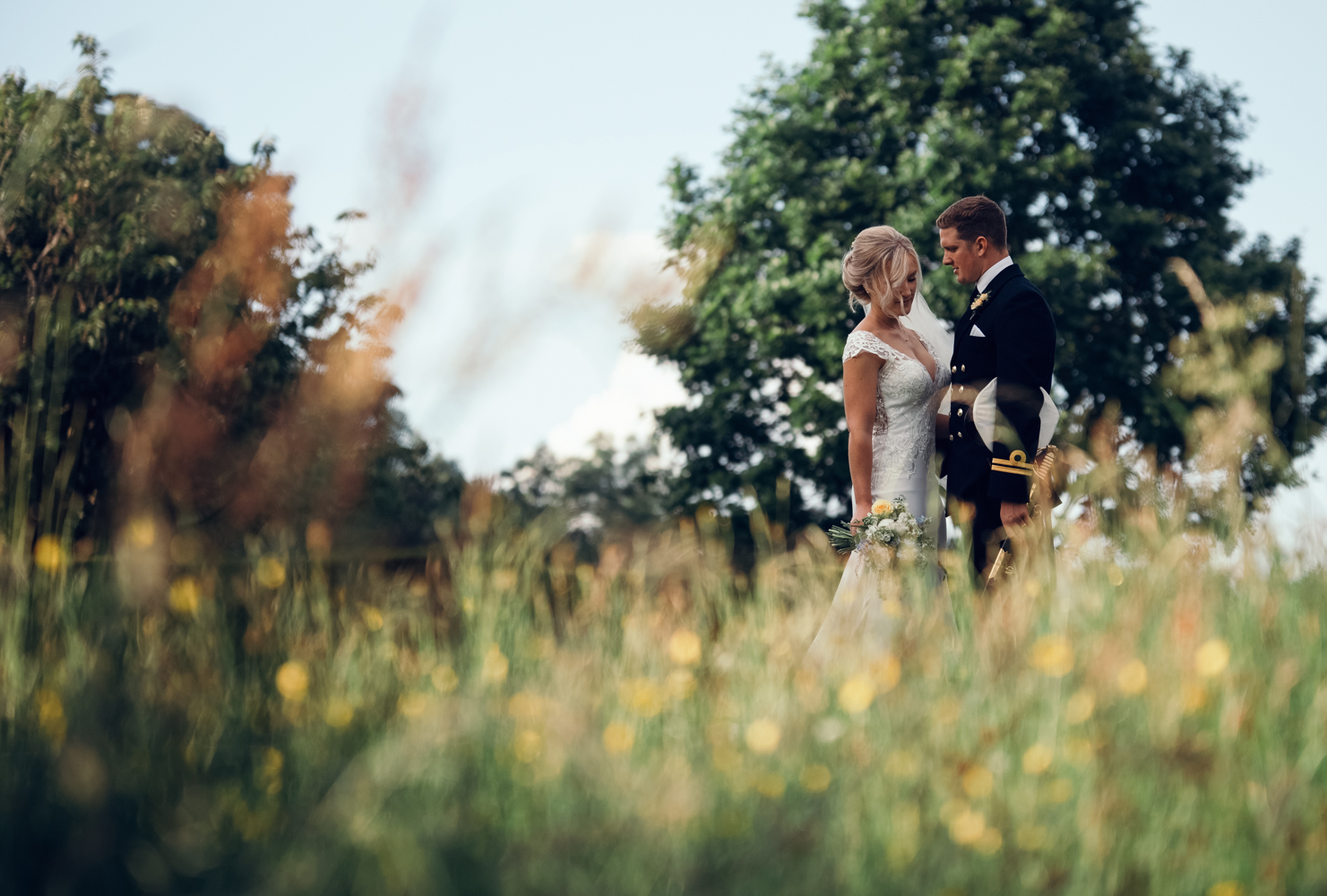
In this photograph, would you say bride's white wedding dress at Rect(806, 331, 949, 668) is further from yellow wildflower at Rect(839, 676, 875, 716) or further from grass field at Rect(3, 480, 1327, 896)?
yellow wildflower at Rect(839, 676, 875, 716)

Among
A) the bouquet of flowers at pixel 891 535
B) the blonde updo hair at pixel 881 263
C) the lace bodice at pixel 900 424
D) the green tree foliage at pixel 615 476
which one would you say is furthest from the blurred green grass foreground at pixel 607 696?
the green tree foliage at pixel 615 476

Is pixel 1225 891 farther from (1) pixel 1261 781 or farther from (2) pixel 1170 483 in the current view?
(2) pixel 1170 483

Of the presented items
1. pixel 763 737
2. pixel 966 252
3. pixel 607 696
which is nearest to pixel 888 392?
pixel 966 252

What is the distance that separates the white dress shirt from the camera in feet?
16.0

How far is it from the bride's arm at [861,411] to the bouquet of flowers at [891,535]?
0.10 metres

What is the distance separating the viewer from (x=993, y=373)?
469 cm

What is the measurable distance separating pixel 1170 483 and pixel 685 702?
201 centimetres

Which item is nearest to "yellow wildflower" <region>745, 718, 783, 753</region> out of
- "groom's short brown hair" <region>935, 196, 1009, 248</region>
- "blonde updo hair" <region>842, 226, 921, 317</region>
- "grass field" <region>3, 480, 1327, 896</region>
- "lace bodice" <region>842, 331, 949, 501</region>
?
"grass field" <region>3, 480, 1327, 896</region>

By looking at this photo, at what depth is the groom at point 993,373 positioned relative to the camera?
449 centimetres

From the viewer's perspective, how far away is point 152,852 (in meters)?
2.29

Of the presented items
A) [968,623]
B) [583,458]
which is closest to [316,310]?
[968,623]

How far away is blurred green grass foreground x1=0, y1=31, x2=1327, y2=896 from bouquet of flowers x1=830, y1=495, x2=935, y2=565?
1.45 ft

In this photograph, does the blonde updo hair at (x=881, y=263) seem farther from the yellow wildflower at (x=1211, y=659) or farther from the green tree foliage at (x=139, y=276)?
the green tree foliage at (x=139, y=276)

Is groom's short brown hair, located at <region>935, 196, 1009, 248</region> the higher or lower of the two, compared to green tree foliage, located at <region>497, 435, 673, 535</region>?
lower
